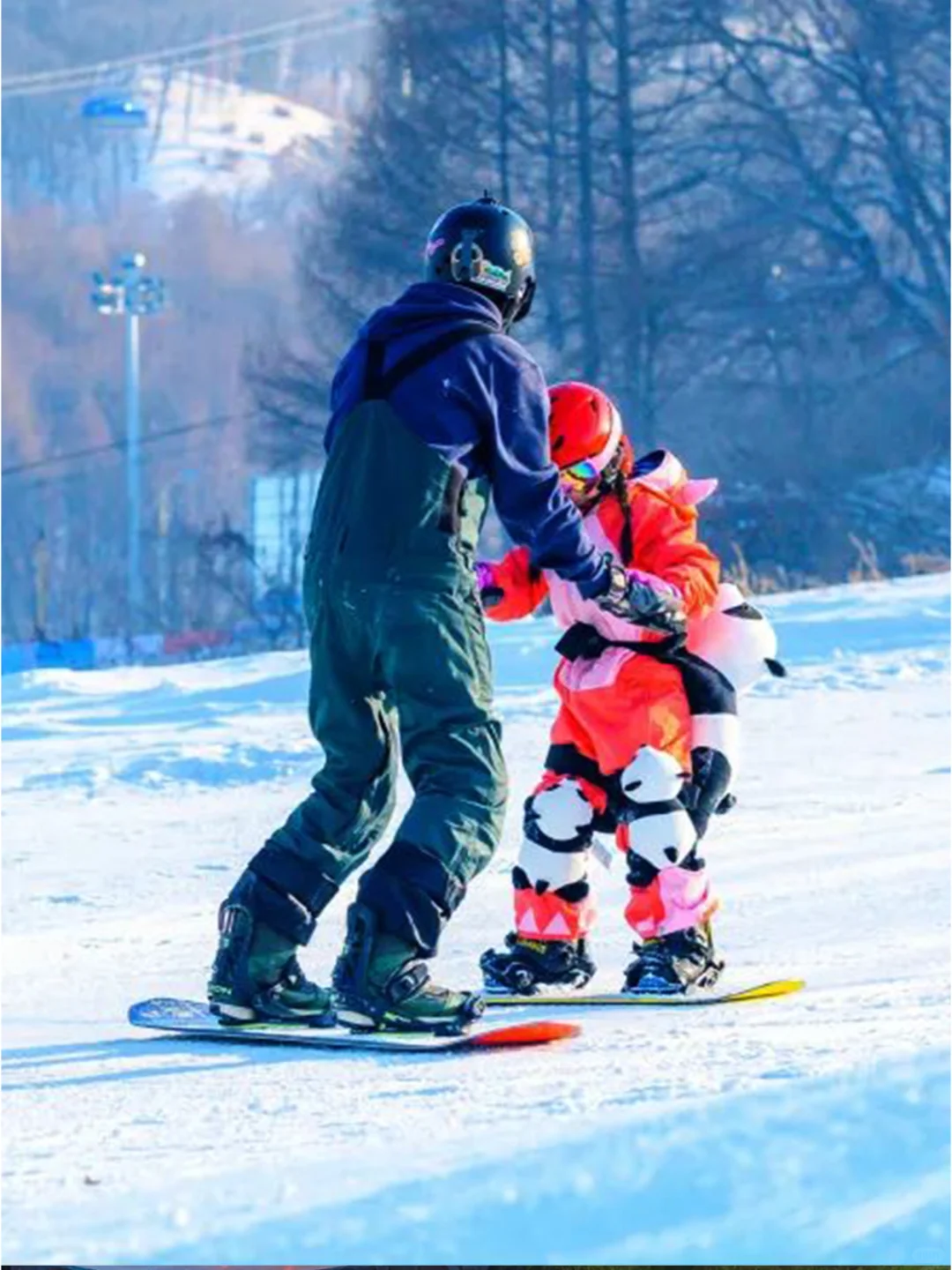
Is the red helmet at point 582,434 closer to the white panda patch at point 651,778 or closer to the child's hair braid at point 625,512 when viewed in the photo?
the child's hair braid at point 625,512

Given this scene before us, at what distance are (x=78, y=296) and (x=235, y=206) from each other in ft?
65.3

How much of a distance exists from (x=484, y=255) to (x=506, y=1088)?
5.50 feet

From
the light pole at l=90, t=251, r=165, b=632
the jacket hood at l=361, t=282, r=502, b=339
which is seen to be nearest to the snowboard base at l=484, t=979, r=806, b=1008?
the jacket hood at l=361, t=282, r=502, b=339

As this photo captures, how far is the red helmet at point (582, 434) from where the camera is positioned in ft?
18.9

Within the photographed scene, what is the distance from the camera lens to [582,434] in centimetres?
579

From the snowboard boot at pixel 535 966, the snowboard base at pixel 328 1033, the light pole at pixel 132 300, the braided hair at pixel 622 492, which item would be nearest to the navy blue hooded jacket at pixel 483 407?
the braided hair at pixel 622 492

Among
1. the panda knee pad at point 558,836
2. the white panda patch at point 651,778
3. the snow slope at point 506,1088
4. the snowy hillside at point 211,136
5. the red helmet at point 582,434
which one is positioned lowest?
the snow slope at point 506,1088

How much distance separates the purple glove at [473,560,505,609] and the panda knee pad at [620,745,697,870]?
16.4 inches

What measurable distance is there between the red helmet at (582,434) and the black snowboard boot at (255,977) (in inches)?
43.4

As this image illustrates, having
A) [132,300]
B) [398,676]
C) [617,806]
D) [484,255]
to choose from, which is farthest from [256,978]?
[132,300]

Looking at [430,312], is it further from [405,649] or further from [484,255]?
[405,649]

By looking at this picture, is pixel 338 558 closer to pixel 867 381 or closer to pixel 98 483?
pixel 867 381

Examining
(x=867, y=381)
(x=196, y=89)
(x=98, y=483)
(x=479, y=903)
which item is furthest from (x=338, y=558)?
(x=196, y=89)

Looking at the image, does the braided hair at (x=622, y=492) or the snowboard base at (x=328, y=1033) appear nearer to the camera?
the snowboard base at (x=328, y=1033)
